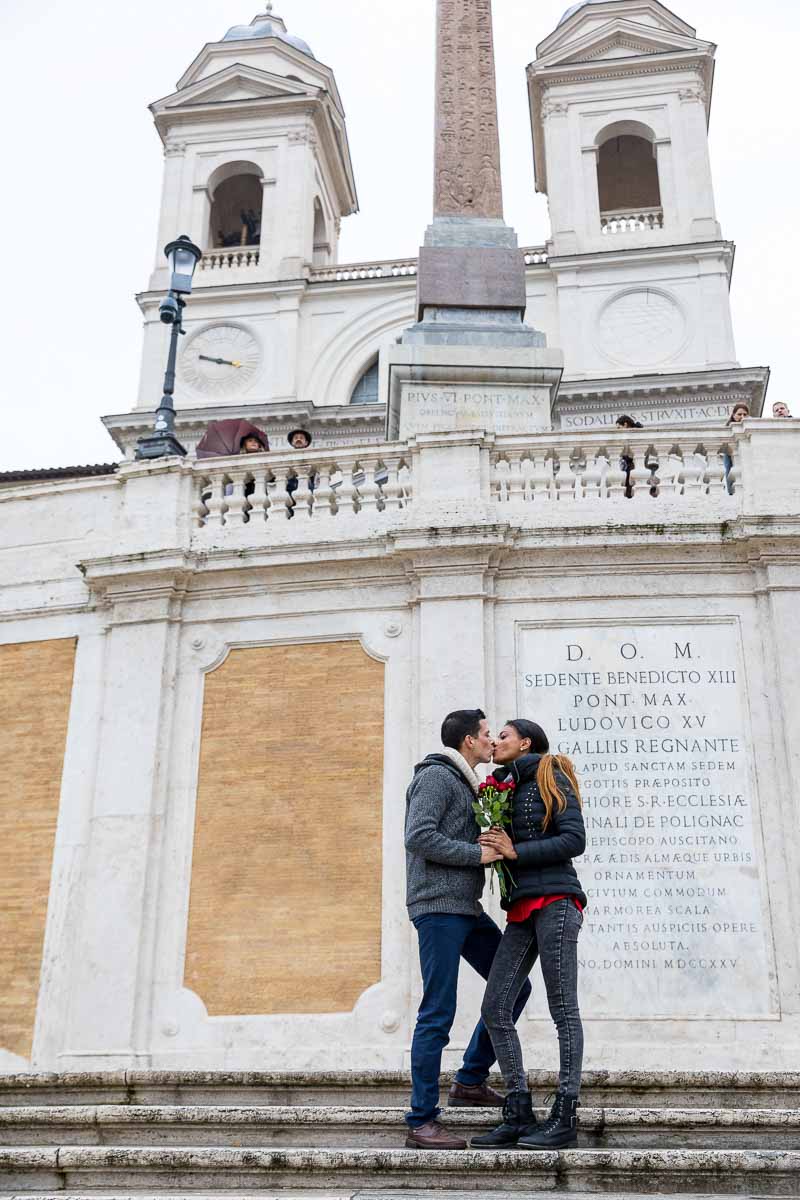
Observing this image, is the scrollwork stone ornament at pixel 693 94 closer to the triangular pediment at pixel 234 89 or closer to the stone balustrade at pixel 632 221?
the stone balustrade at pixel 632 221

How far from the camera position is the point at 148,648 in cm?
1142

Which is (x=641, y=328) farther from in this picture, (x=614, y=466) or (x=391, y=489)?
(x=391, y=489)

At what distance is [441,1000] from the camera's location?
6.64m

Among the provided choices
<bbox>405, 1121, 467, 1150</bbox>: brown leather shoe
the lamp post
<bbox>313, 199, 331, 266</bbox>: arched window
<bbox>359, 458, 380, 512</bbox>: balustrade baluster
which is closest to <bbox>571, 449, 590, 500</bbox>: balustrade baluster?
<bbox>359, 458, 380, 512</bbox>: balustrade baluster

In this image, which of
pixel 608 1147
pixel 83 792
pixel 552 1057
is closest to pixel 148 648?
pixel 83 792

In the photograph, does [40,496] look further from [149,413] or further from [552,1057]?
[149,413]

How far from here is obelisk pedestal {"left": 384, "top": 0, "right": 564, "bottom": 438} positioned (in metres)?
14.7

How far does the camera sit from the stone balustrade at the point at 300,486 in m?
11.7

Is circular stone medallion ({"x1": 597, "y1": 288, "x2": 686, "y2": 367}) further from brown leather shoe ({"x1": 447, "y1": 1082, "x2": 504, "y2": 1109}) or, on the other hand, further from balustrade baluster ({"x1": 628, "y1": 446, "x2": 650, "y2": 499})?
brown leather shoe ({"x1": 447, "y1": 1082, "x2": 504, "y2": 1109})

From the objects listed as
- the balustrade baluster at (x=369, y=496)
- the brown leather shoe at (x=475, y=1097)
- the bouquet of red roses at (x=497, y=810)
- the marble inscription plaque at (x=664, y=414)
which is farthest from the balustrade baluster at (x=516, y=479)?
the marble inscription plaque at (x=664, y=414)

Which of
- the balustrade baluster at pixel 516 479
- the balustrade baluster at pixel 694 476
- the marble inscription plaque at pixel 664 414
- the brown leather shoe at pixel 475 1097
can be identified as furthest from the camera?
the marble inscription plaque at pixel 664 414

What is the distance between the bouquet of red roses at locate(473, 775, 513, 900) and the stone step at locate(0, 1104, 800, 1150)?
1158 mm

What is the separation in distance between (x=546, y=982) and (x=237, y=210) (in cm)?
3530

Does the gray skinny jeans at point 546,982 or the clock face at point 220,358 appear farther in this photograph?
the clock face at point 220,358
